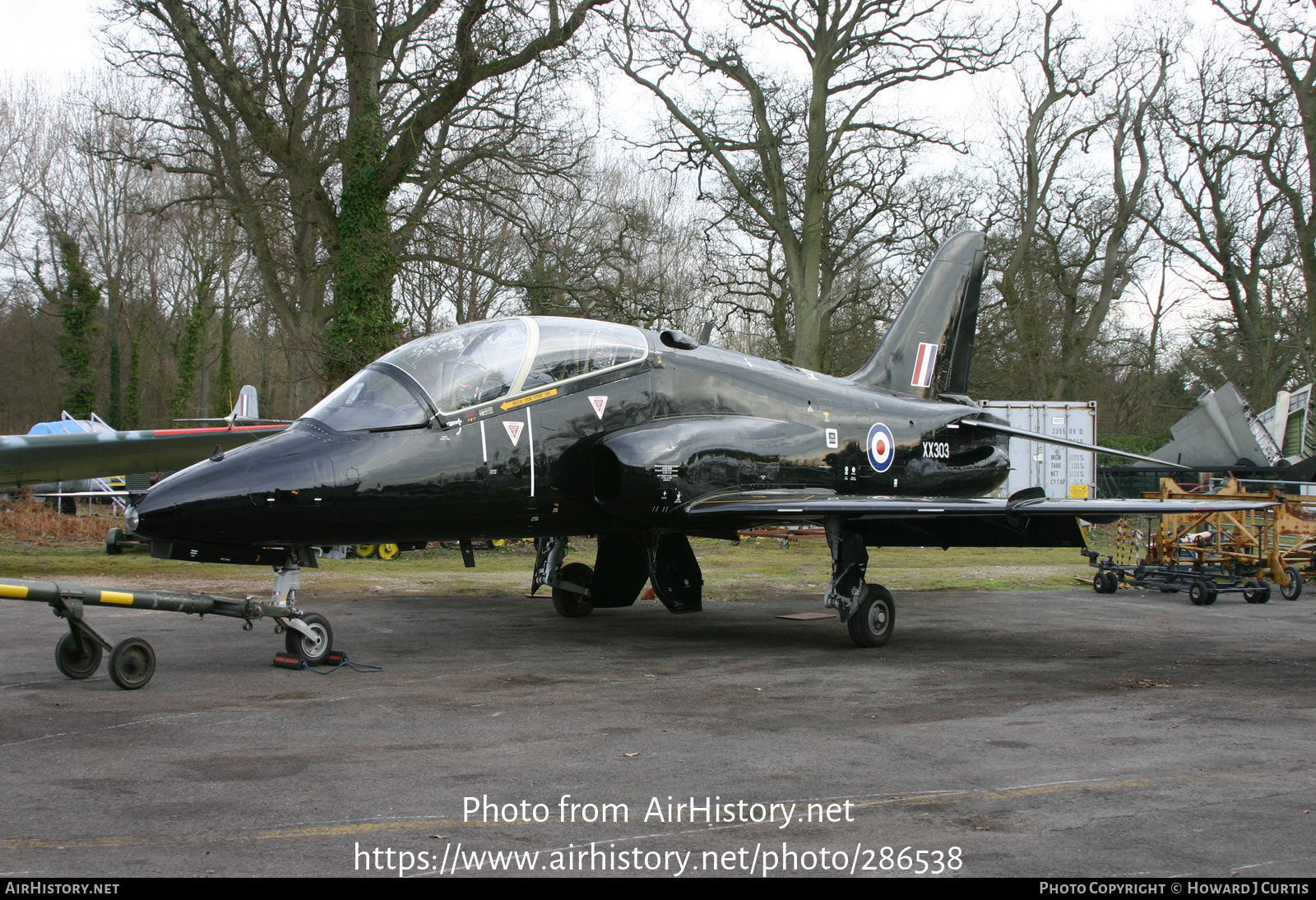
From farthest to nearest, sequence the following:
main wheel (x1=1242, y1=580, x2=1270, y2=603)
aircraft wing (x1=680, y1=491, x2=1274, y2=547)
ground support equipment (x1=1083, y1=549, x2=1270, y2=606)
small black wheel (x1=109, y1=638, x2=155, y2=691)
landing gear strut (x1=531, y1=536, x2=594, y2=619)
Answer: main wheel (x1=1242, y1=580, x2=1270, y2=603)
ground support equipment (x1=1083, y1=549, x2=1270, y2=606)
landing gear strut (x1=531, y1=536, x2=594, y2=619)
aircraft wing (x1=680, y1=491, x2=1274, y2=547)
small black wheel (x1=109, y1=638, x2=155, y2=691)

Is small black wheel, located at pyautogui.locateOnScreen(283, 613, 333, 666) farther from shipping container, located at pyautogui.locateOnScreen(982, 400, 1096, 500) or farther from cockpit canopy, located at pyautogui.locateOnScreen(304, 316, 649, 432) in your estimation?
shipping container, located at pyautogui.locateOnScreen(982, 400, 1096, 500)

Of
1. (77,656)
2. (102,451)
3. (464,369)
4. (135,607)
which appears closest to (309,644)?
(135,607)

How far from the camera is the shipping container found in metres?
25.0

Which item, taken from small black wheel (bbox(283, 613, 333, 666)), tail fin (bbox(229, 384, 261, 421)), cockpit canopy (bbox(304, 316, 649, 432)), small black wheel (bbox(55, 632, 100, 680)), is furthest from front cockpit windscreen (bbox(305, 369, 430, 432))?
tail fin (bbox(229, 384, 261, 421))

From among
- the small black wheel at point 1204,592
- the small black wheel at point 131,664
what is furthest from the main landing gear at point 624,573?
the small black wheel at point 1204,592

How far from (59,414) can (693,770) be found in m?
44.4

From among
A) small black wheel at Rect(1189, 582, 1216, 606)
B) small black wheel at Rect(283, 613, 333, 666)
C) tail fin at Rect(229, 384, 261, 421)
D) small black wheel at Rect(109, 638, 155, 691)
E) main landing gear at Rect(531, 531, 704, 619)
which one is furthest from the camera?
tail fin at Rect(229, 384, 261, 421)

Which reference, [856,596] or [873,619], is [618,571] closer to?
[856,596]

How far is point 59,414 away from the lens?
40750 mm

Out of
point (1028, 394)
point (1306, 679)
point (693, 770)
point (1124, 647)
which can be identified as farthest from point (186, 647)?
point (1028, 394)

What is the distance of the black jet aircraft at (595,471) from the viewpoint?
6.95 m

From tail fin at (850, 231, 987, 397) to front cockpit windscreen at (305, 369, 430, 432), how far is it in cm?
660

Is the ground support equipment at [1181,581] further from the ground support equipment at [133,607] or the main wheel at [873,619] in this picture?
the ground support equipment at [133,607]

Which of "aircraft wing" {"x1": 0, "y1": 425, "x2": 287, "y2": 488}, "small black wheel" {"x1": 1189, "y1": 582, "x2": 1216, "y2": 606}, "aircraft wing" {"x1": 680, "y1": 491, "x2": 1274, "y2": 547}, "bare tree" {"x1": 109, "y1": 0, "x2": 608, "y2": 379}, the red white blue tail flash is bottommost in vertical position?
"small black wheel" {"x1": 1189, "y1": 582, "x2": 1216, "y2": 606}
